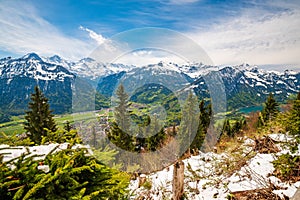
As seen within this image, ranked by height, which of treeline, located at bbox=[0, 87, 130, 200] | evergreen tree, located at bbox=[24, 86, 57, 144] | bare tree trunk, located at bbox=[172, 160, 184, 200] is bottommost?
evergreen tree, located at bbox=[24, 86, 57, 144]

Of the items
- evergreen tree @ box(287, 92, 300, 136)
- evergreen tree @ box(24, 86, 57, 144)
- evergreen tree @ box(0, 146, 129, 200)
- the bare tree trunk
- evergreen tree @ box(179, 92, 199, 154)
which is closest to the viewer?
evergreen tree @ box(0, 146, 129, 200)

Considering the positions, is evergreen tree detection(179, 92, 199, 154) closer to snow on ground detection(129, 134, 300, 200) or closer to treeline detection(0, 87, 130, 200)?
snow on ground detection(129, 134, 300, 200)

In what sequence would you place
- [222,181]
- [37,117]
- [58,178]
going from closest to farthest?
1. [58,178]
2. [222,181]
3. [37,117]

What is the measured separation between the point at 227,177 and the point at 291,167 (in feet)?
4.34

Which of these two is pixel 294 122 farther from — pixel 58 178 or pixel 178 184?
pixel 58 178

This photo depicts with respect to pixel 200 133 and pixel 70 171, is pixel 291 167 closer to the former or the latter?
pixel 70 171

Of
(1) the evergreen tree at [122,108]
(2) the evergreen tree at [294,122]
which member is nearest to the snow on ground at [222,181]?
(2) the evergreen tree at [294,122]

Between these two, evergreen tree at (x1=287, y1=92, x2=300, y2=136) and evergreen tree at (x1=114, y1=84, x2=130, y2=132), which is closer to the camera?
evergreen tree at (x1=287, y1=92, x2=300, y2=136)

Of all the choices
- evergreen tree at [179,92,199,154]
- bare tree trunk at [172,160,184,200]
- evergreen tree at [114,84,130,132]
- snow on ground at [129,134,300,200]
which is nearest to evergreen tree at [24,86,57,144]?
evergreen tree at [114,84,130,132]

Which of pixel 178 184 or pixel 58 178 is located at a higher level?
pixel 58 178

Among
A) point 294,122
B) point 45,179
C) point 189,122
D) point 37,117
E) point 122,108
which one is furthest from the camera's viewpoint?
point 37,117

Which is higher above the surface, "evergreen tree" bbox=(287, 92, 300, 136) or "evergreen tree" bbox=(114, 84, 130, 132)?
"evergreen tree" bbox=(287, 92, 300, 136)

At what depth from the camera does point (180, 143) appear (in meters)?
15.4

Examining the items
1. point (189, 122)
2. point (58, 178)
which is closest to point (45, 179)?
point (58, 178)
